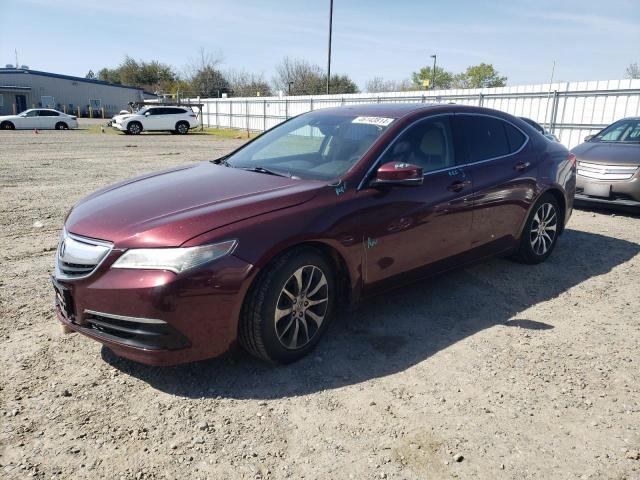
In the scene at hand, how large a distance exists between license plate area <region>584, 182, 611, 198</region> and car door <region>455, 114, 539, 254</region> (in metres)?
3.47

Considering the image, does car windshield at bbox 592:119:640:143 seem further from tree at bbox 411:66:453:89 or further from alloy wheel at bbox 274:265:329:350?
tree at bbox 411:66:453:89

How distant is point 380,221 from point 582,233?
4600 mm

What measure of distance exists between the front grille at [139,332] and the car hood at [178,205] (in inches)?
16.4

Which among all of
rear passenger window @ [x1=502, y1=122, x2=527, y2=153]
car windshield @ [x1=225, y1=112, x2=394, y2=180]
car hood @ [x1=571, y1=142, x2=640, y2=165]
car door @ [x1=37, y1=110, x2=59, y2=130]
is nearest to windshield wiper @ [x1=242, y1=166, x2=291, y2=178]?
car windshield @ [x1=225, y1=112, x2=394, y2=180]

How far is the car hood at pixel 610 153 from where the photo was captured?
301 inches

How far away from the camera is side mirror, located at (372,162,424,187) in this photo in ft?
11.1

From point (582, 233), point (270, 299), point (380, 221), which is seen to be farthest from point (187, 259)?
point (582, 233)

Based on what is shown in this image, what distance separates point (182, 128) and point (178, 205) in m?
29.8

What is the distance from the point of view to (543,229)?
17.3ft

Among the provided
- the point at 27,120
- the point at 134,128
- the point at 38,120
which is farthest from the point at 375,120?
the point at 38,120

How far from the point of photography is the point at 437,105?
438cm

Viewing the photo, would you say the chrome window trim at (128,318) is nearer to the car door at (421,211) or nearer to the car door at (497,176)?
the car door at (421,211)

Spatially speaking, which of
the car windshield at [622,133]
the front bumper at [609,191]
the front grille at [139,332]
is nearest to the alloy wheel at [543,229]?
the front bumper at [609,191]

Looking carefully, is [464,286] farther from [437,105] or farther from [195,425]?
[195,425]
